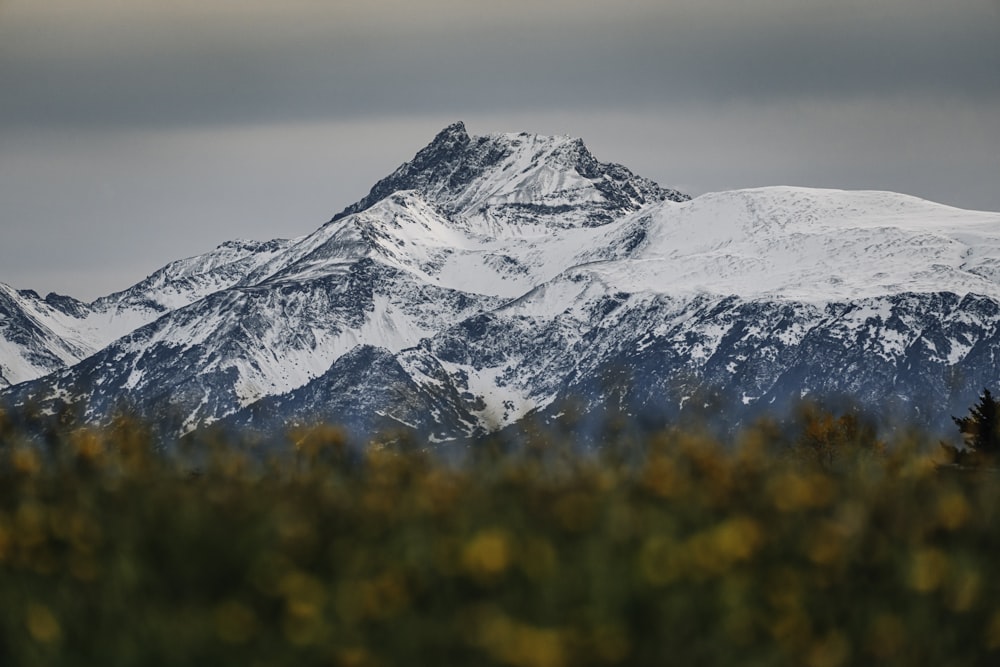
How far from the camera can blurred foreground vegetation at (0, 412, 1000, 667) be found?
22.5 m

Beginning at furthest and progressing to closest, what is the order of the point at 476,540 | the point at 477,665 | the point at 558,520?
the point at 558,520 → the point at 476,540 → the point at 477,665

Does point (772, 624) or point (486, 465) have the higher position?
point (486, 465)

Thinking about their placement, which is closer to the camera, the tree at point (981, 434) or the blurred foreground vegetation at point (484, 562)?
the blurred foreground vegetation at point (484, 562)

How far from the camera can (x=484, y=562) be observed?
78.3 feet

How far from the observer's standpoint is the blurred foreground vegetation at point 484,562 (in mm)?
22500

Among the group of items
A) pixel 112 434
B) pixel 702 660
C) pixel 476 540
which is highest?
pixel 112 434

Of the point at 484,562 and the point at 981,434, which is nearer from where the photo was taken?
the point at 484,562

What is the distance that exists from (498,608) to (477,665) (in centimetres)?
174

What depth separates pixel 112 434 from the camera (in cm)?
3578

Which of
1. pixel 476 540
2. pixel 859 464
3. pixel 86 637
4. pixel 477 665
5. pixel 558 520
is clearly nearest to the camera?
pixel 477 665

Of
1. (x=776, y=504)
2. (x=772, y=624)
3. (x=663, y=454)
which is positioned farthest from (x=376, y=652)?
(x=663, y=454)

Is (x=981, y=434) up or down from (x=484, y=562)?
up

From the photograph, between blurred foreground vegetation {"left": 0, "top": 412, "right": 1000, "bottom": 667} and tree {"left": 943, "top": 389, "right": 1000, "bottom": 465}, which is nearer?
blurred foreground vegetation {"left": 0, "top": 412, "right": 1000, "bottom": 667}

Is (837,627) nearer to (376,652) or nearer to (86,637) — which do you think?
(376,652)
